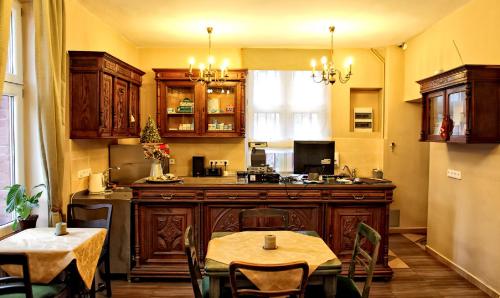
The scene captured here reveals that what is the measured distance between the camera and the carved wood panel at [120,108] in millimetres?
4383

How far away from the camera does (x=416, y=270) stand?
4.38 m

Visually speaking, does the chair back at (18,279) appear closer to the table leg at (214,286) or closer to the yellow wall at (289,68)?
the table leg at (214,286)

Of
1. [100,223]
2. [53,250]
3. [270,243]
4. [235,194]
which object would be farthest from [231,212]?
[53,250]

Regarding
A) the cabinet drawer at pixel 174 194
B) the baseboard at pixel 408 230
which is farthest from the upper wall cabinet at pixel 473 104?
the cabinet drawer at pixel 174 194

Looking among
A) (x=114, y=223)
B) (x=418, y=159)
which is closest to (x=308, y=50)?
(x=418, y=159)

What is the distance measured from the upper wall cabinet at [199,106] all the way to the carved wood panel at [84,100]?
1.79m

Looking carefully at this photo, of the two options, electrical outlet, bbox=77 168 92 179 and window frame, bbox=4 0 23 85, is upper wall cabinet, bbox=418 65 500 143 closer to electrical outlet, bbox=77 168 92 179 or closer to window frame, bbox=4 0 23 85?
electrical outlet, bbox=77 168 92 179

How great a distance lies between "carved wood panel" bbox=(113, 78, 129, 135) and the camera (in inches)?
173

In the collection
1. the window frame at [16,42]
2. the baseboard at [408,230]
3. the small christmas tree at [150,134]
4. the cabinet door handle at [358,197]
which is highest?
the window frame at [16,42]

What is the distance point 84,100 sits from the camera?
153 inches

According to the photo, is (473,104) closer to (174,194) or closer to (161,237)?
(174,194)

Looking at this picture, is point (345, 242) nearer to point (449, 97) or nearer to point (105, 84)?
point (449, 97)

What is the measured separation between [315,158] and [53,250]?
2.79m

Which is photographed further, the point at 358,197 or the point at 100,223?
the point at 358,197
